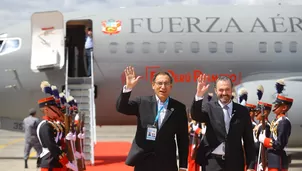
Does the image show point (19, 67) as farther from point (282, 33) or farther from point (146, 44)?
point (282, 33)

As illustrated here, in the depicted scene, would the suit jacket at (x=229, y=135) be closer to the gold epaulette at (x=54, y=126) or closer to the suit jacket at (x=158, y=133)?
the suit jacket at (x=158, y=133)

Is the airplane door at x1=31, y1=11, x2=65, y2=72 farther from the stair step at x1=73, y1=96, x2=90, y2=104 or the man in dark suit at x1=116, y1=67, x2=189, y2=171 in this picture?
the man in dark suit at x1=116, y1=67, x2=189, y2=171

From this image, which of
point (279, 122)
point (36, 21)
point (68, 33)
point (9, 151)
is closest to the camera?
point (279, 122)

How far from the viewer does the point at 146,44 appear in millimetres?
14062

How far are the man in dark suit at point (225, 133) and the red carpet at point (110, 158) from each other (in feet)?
22.5

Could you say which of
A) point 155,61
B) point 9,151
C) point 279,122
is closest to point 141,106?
point 279,122

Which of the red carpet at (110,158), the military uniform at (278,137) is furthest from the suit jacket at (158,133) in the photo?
the red carpet at (110,158)

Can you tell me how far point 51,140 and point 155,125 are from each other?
6.40ft

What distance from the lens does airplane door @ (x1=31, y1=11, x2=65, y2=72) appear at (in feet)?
45.0

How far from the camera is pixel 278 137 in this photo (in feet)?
23.9

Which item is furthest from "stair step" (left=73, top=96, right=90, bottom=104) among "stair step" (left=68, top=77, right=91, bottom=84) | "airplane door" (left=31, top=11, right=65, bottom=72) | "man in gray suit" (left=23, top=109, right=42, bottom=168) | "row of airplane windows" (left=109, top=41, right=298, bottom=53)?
"row of airplane windows" (left=109, top=41, right=298, bottom=53)

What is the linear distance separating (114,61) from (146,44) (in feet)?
3.10

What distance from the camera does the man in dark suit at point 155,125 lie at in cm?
529

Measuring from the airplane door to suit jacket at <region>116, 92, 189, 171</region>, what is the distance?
28.1 feet
